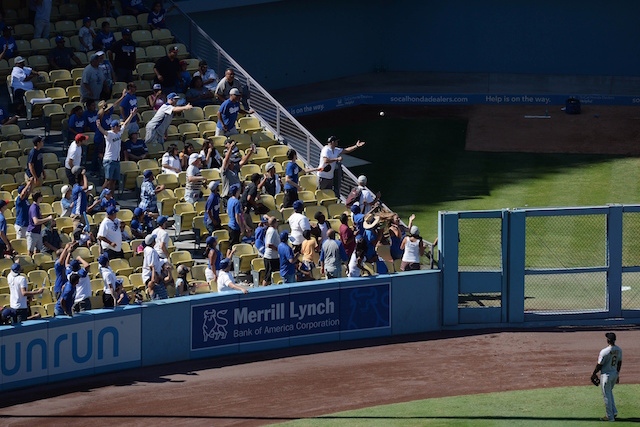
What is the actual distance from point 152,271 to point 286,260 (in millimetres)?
2572

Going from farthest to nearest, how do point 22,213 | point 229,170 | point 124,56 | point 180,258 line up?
point 124,56
point 229,170
point 180,258
point 22,213

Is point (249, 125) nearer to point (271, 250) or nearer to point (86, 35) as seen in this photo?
point (86, 35)

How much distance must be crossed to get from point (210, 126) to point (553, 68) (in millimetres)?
18026

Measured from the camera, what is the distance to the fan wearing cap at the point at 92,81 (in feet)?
88.1

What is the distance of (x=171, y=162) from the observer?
84.4 ft

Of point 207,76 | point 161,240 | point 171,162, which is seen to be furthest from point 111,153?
point 207,76

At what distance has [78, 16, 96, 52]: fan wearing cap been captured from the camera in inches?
1137

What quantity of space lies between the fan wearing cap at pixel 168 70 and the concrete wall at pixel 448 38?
1168 centimetres

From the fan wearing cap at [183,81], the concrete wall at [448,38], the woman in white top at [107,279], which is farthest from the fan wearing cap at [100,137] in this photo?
the concrete wall at [448,38]

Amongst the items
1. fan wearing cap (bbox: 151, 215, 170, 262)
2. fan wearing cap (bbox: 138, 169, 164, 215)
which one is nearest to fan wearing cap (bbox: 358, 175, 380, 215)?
fan wearing cap (bbox: 138, 169, 164, 215)

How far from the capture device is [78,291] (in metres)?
21.1

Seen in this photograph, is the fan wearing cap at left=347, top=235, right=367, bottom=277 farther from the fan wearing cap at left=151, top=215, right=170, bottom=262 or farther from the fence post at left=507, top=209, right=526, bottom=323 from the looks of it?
the fan wearing cap at left=151, top=215, right=170, bottom=262

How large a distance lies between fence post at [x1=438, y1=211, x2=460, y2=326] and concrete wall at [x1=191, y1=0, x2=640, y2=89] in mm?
17682

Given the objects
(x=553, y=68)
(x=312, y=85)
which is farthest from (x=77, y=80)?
(x=553, y=68)
